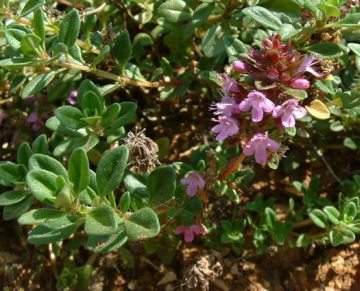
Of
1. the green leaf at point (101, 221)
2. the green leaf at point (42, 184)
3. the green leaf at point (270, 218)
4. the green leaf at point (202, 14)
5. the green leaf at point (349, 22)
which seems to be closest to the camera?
the green leaf at point (101, 221)

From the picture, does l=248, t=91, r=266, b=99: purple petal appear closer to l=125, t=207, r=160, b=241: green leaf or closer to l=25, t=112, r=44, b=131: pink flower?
l=125, t=207, r=160, b=241: green leaf

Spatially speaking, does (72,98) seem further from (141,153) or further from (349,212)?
(349,212)

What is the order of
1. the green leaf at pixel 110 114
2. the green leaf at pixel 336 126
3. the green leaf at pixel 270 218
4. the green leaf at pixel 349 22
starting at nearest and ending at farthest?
Result: the green leaf at pixel 349 22 < the green leaf at pixel 110 114 < the green leaf at pixel 270 218 < the green leaf at pixel 336 126

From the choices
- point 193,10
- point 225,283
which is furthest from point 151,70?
point 225,283

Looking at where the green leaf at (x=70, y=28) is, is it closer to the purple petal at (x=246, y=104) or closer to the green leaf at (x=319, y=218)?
the purple petal at (x=246, y=104)

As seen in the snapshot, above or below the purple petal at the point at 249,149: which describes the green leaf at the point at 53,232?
below

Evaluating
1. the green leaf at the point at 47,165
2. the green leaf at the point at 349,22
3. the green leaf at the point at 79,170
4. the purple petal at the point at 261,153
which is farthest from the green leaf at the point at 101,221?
the green leaf at the point at 349,22

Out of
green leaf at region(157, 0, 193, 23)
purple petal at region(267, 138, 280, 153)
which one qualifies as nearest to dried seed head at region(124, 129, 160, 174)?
purple petal at region(267, 138, 280, 153)

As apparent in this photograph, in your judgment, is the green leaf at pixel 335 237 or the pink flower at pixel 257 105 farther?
the green leaf at pixel 335 237
